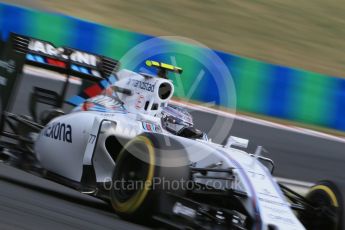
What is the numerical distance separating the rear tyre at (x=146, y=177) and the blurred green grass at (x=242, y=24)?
1526 centimetres

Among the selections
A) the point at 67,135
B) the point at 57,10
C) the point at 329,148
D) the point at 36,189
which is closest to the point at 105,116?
the point at 67,135

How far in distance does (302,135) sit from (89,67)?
246 inches

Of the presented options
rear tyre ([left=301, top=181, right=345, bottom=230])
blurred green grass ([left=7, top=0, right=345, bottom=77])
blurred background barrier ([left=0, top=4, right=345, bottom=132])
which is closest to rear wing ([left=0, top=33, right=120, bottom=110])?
rear tyre ([left=301, top=181, right=345, bottom=230])

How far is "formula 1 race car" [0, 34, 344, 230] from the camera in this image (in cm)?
596

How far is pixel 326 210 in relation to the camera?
6480 mm

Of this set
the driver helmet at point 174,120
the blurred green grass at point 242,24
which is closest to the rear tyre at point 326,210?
the driver helmet at point 174,120

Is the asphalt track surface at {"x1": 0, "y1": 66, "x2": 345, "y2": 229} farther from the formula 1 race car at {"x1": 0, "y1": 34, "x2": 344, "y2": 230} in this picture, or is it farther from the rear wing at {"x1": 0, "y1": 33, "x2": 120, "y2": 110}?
the rear wing at {"x1": 0, "y1": 33, "x2": 120, "y2": 110}

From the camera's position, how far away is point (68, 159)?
24.5 feet

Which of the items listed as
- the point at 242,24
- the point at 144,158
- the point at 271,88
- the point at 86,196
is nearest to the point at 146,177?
the point at 144,158

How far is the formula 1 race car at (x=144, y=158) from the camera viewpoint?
5.96 meters

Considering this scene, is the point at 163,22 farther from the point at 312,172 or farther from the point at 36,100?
the point at 36,100

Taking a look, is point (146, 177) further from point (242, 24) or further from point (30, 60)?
point (242, 24)

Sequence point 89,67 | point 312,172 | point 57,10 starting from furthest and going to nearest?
point 57,10 < point 312,172 < point 89,67

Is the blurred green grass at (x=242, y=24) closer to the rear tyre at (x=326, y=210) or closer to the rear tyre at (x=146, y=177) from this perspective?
the rear tyre at (x=326, y=210)
